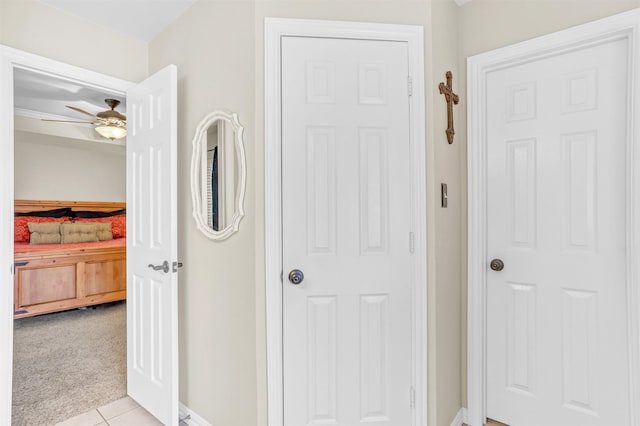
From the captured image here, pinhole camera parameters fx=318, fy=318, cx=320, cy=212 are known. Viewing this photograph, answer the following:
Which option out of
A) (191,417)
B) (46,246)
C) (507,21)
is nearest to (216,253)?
(191,417)

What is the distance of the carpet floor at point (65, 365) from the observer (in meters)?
2.09

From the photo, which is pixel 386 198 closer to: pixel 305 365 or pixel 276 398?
pixel 305 365

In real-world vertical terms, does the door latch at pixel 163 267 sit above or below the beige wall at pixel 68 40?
below

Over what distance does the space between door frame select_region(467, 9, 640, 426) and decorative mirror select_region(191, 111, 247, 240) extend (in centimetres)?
133

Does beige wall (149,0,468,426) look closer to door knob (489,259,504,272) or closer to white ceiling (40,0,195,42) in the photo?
white ceiling (40,0,195,42)

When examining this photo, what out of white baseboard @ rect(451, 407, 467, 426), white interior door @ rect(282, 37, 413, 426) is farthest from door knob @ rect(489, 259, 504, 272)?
white baseboard @ rect(451, 407, 467, 426)

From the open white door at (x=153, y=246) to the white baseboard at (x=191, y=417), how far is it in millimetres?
130

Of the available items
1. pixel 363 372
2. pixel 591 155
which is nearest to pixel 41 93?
pixel 363 372

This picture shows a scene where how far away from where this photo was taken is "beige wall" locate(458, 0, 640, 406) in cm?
154

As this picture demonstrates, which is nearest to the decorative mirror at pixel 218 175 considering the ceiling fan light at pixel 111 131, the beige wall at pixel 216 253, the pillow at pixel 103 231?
the beige wall at pixel 216 253

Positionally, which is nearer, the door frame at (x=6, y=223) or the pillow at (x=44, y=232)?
the door frame at (x=6, y=223)

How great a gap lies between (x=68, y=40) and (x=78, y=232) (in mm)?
3530

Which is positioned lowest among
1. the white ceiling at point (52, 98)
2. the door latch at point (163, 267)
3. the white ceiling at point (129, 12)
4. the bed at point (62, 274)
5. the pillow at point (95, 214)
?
the bed at point (62, 274)

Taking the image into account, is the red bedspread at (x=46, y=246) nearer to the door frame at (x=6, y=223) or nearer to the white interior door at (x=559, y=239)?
the door frame at (x=6, y=223)
